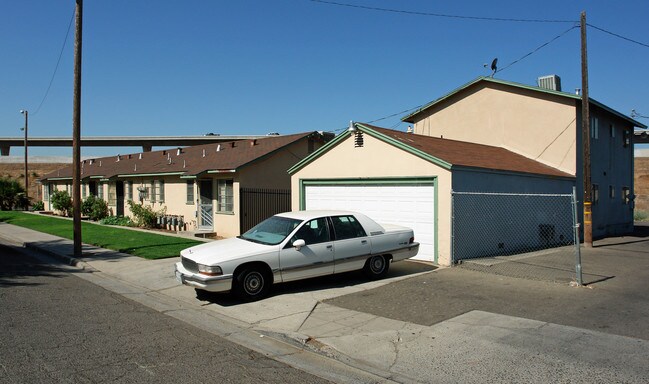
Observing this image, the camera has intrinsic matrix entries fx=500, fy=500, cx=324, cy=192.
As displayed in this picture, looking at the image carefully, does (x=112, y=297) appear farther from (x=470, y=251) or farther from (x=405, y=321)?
(x=470, y=251)

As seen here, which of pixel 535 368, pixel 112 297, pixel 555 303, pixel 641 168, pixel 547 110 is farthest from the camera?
pixel 641 168

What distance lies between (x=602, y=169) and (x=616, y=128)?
277 centimetres

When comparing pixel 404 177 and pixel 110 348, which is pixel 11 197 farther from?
pixel 110 348

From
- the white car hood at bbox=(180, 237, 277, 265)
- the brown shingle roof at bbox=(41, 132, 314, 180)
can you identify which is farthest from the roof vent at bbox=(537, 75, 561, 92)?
the white car hood at bbox=(180, 237, 277, 265)

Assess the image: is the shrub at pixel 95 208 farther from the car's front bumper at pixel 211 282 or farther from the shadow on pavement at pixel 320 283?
the car's front bumper at pixel 211 282

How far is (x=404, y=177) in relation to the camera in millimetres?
12828

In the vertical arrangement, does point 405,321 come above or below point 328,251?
below

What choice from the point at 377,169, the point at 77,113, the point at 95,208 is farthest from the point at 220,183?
the point at 95,208

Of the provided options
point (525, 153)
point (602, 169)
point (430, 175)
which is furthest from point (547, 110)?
point (430, 175)

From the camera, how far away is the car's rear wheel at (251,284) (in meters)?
8.56

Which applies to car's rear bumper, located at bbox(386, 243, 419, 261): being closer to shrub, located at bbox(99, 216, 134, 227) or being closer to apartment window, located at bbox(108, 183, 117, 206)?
shrub, located at bbox(99, 216, 134, 227)

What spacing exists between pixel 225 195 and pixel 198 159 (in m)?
5.68

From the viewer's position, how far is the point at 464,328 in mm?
6750

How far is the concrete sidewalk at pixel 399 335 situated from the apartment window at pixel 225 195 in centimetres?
935
